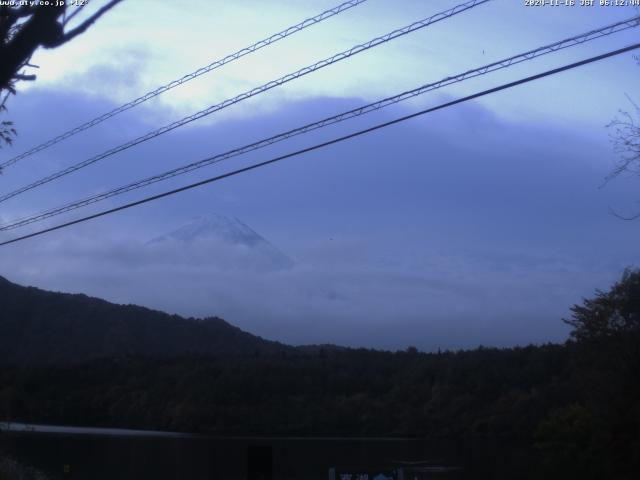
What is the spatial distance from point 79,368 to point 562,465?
4593cm

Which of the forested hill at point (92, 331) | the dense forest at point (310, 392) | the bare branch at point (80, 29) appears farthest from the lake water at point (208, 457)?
the forested hill at point (92, 331)

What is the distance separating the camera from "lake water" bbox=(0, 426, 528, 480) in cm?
3219

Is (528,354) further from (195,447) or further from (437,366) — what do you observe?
(195,447)

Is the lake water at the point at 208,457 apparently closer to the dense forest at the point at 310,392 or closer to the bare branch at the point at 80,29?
the dense forest at the point at 310,392

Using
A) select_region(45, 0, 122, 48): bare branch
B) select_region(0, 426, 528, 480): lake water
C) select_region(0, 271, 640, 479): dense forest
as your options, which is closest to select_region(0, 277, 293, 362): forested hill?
select_region(0, 271, 640, 479): dense forest

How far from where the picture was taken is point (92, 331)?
95250 millimetres

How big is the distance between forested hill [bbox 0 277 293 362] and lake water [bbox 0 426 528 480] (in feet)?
120

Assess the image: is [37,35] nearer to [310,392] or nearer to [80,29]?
[80,29]

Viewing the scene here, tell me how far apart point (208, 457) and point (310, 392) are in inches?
1225

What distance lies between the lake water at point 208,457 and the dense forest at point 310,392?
5.66 m

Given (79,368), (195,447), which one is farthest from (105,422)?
(195,447)

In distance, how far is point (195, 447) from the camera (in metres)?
45.1

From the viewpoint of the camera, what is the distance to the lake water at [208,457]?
32.2m

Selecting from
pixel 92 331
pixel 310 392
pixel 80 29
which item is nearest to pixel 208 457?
pixel 310 392
